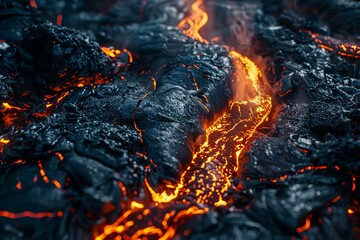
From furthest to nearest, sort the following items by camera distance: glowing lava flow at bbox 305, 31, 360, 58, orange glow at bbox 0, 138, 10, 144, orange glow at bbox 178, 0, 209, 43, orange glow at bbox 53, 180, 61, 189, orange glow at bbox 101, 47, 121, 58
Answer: orange glow at bbox 178, 0, 209, 43 < orange glow at bbox 101, 47, 121, 58 < glowing lava flow at bbox 305, 31, 360, 58 < orange glow at bbox 0, 138, 10, 144 < orange glow at bbox 53, 180, 61, 189

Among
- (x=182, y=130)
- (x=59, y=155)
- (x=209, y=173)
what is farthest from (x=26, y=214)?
(x=209, y=173)

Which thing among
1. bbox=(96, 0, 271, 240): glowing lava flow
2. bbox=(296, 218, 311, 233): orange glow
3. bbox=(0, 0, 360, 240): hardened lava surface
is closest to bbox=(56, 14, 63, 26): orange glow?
bbox=(0, 0, 360, 240): hardened lava surface

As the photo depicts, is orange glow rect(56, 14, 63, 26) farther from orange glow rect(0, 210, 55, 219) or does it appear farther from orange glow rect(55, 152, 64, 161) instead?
orange glow rect(0, 210, 55, 219)

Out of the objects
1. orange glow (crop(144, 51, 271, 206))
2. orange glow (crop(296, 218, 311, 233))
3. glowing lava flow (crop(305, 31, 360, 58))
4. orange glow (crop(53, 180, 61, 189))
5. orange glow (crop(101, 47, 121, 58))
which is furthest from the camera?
orange glow (crop(101, 47, 121, 58))

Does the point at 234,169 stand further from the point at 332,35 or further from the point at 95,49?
the point at 332,35

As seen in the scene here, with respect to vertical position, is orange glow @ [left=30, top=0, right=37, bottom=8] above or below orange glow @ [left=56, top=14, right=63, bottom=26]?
above

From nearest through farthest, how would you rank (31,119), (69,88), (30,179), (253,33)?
(30,179) < (31,119) < (69,88) < (253,33)

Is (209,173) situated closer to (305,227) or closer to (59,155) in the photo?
(305,227)

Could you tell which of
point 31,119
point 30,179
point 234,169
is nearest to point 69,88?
point 31,119
